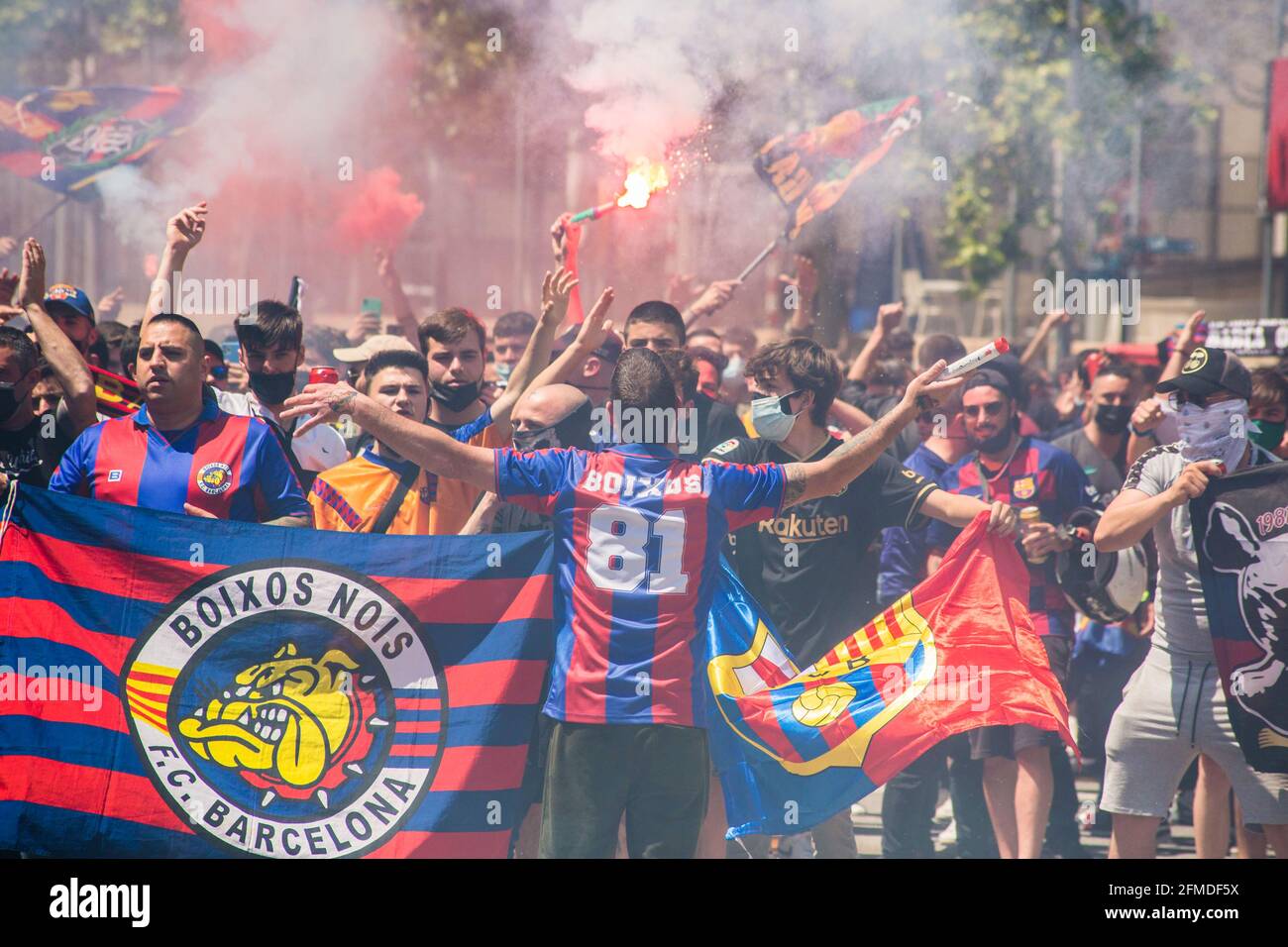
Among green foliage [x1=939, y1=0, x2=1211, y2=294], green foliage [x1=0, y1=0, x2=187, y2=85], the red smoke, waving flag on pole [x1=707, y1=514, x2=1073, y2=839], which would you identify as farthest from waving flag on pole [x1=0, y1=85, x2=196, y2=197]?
green foliage [x1=0, y1=0, x2=187, y2=85]

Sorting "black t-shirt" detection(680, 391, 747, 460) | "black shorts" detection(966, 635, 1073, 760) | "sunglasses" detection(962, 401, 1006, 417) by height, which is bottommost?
"black shorts" detection(966, 635, 1073, 760)

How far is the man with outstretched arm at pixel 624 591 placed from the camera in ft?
13.7

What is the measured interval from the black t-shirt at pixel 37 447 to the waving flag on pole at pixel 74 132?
17.8 feet

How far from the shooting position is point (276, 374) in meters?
5.20

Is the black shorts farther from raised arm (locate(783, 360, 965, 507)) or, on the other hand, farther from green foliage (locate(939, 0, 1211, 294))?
green foliage (locate(939, 0, 1211, 294))

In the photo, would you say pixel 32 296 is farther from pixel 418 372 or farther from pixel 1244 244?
pixel 1244 244

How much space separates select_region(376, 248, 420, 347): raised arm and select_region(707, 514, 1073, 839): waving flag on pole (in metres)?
4.50

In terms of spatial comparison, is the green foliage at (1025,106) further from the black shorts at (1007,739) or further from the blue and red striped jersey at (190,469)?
the blue and red striped jersey at (190,469)

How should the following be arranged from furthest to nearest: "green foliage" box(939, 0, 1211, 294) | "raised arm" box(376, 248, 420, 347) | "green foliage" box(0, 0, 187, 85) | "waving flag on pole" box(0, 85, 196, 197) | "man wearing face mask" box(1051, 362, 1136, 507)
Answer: "green foliage" box(0, 0, 187, 85) < "green foliage" box(939, 0, 1211, 294) < "waving flag on pole" box(0, 85, 196, 197) < "raised arm" box(376, 248, 420, 347) < "man wearing face mask" box(1051, 362, 1136, 507)

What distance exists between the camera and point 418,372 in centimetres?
506

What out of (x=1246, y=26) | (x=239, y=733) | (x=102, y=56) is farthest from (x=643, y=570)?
(x=1246, y=26)

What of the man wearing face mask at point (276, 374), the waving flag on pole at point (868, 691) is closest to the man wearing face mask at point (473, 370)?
the man wearing face mask at point (276, 374)

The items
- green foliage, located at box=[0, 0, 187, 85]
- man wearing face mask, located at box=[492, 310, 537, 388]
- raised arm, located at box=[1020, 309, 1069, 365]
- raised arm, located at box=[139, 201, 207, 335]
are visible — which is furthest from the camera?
green foliage, located at box=[0, 0, 187, 85]

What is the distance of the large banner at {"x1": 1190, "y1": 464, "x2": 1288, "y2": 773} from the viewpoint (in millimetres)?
4551
